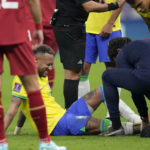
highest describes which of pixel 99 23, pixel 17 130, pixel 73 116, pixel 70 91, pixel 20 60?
pixel 99 23

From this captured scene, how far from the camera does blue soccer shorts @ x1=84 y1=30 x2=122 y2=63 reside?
23.3ft

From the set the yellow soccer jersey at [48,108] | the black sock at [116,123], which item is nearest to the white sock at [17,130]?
the yellow soccer jersey at [48,108]

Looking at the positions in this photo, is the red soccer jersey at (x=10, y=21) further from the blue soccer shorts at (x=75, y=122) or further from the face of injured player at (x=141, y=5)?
the blue soccer shorts at (x=75, y=122)

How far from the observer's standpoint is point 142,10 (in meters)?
4.90

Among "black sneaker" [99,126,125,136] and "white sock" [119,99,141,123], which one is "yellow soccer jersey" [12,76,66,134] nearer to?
"black sneaker" [99,126,125,136]

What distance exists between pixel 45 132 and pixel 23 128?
69.7 inches

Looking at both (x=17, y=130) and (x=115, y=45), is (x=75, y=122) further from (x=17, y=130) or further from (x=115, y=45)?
(x=115, y=45)

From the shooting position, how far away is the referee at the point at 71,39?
20.7 ft

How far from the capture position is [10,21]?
13.8 ft

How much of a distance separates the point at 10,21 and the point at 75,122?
5.14 ft

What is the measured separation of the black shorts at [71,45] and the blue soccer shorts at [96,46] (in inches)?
28.7

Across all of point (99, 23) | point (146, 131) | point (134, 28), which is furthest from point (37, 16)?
point (134, 28)

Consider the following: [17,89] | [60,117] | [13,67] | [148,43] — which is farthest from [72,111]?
[13,67]

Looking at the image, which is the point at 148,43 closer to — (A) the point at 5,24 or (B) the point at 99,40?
(A) the point at 5,24
